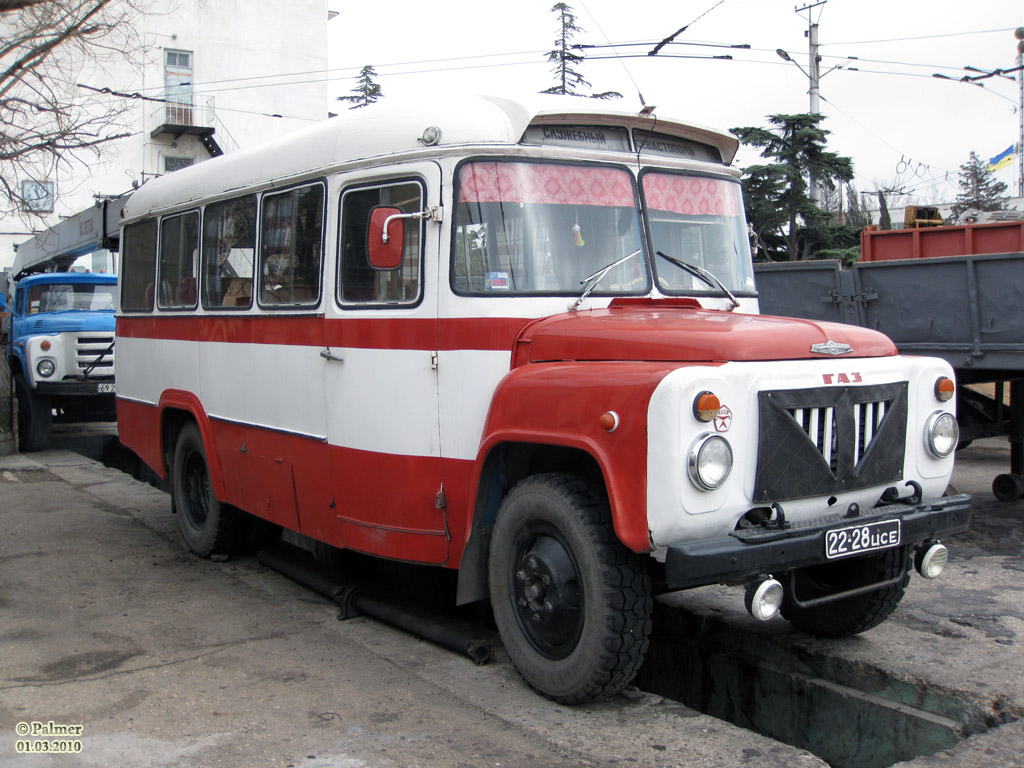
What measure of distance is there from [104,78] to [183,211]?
26327mm

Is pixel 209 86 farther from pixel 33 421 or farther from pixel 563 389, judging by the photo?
pixel 563 389

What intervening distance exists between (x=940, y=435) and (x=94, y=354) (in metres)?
11.8

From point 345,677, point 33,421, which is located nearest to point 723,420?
point 345,677

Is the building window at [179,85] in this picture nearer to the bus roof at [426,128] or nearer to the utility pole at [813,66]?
the utility pole at [813,66]

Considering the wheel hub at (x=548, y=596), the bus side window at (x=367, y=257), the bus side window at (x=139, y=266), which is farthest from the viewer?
the bus side window at (x=139, y=266)

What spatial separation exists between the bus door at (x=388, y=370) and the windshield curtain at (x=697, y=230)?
116cm

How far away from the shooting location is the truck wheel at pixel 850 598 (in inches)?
192

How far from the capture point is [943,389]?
4684 millimetres

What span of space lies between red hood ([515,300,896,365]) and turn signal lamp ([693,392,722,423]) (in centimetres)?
27

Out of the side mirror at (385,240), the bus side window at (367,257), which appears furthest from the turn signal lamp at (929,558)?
the side mirror at (385,240)

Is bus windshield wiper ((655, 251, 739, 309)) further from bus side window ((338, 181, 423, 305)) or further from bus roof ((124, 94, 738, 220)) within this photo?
bus side window ((338, 181, 423, 305))

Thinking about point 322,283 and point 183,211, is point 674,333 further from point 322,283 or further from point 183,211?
point 183,211

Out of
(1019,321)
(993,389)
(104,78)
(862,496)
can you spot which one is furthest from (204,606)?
(104,78)

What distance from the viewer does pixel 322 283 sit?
559cm
